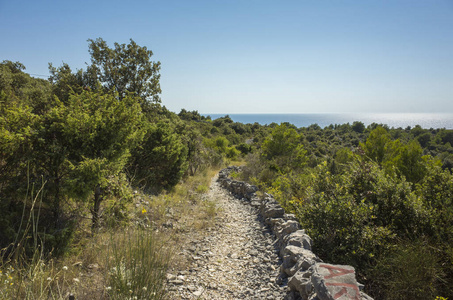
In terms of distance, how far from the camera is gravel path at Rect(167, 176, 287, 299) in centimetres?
394

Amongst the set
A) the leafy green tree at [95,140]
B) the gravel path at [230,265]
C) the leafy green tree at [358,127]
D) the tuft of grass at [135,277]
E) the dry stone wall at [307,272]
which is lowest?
the gravel path at [230,265]

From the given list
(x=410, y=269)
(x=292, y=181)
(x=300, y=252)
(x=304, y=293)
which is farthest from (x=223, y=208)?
(x=410, y=269)

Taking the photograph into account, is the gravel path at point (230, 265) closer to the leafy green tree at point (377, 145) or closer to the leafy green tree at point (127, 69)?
the leafy green tree at point (127, 69)

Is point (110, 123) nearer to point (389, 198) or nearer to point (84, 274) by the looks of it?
point (84, 274)

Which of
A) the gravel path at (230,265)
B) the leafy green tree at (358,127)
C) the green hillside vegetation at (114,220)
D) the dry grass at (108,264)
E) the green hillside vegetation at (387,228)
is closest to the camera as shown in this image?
the dry grass at (108,264)

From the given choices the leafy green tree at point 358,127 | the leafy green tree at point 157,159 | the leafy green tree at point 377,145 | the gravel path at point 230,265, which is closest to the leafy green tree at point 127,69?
the leafy green tree at point 157,159

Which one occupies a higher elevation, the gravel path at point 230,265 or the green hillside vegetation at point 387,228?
the green hillside vegetation at point 387,228

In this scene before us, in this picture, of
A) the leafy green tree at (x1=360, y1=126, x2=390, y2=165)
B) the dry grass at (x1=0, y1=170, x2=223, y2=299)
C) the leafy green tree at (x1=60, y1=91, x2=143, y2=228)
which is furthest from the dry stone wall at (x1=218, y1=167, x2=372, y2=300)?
the leafy green tree at (x1=360, y1=126, x2=390, y2=165)

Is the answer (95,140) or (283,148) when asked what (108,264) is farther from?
(283,148)

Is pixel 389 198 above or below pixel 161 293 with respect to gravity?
above

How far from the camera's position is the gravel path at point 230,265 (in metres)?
3.94

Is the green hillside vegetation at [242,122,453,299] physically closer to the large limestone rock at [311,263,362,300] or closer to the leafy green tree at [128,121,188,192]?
the large limestone rock at [311,263,362,300]

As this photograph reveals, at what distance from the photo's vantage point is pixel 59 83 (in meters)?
10.5

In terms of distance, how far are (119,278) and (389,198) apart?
5.47 metres
